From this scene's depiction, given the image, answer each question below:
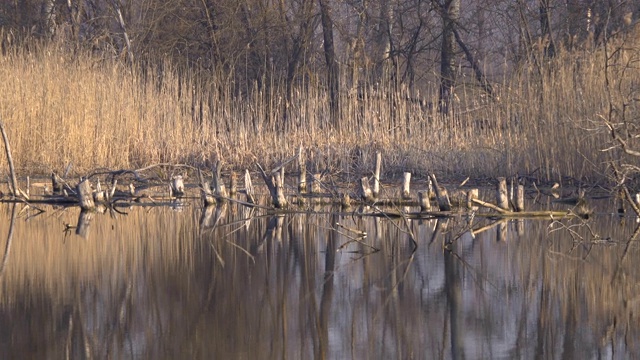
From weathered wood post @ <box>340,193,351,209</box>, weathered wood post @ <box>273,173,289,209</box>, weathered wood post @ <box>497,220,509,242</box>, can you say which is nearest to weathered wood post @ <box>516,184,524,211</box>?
weathered wood post @ <box>497,220,509,242</box>

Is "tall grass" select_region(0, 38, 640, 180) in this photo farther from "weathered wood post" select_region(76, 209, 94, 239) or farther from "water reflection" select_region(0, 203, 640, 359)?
"weathered wood post" select_region(76, 209, 94, 239)

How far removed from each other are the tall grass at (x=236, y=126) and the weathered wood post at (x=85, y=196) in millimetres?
3033

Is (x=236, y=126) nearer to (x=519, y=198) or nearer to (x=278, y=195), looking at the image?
(x=278, y=195)

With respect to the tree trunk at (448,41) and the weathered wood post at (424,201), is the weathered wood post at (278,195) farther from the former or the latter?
the tree trunk at (448,41)

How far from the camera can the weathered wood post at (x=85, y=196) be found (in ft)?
25.1

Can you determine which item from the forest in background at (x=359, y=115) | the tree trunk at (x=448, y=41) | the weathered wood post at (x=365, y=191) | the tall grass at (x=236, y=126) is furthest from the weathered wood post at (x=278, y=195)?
the tree trunk at (x=448, y=41)

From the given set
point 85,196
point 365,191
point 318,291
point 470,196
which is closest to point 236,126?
point 85,196

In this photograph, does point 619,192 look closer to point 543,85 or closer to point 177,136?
point 543,85

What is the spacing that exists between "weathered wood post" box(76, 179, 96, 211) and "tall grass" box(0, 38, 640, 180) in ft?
9.95

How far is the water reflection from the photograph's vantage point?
11.9 ft

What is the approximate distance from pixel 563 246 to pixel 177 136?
6.55 meters

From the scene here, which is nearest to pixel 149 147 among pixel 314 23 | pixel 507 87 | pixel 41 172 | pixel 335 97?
pixel 41 172

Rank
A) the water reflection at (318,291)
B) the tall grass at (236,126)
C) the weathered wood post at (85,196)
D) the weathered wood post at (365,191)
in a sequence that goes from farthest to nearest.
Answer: the tall grass at (236,126), the weathered wood post at (85,196), the weathered wood post at (365,191), the water reflection at (318,291)

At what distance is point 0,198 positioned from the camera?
8719 mm
